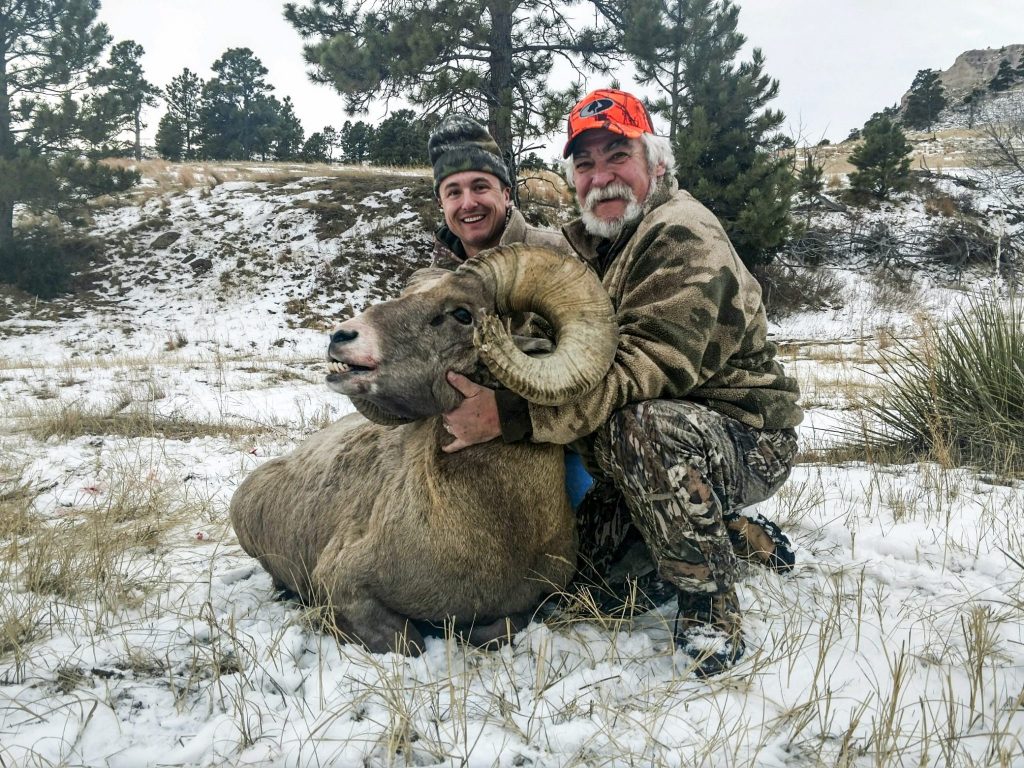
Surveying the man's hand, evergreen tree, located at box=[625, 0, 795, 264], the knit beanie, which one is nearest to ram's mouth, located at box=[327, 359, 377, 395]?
the man's hand

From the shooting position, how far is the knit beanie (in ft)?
15.3

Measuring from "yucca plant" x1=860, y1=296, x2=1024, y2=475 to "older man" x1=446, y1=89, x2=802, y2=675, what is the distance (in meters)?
2.79

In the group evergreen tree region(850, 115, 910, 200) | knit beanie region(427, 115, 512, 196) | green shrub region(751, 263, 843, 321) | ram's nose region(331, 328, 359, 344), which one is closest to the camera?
ram's nose region(331, 328, 359, 344)

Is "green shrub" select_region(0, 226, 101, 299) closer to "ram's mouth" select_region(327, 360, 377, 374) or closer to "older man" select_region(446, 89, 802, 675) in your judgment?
"ram's mouth" select_region(327, 360, 377, 374)

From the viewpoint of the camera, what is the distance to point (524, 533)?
9.53ft

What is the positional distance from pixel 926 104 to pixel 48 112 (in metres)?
59.7

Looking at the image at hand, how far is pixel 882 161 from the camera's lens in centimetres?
2369

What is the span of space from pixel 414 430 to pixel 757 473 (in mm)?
1649

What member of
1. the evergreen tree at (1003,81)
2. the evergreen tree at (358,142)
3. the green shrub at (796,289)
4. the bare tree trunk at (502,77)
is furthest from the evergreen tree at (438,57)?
the evergreen tree at (1003,81)

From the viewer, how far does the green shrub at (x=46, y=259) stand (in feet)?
59.1

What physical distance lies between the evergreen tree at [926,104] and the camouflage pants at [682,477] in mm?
62047

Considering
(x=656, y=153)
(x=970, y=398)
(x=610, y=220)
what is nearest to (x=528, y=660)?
(x=610, y=220)

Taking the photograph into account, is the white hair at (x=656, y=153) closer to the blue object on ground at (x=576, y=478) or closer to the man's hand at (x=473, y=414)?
the man's hand at (x=473, y=414)

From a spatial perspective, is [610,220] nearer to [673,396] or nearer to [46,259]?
[673,396]
